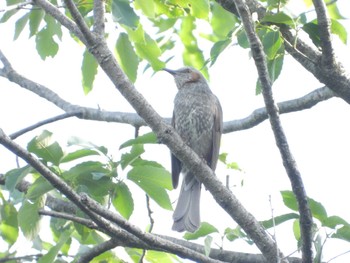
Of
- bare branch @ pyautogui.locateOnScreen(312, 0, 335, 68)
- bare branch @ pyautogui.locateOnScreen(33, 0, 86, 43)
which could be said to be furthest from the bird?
bare branch @ pyautogui.locateOnScreen(33, 0, 86, 43)

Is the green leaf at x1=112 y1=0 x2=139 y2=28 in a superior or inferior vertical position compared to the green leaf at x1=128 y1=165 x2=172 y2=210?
superior

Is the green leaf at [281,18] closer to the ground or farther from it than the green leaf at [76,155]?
farther from it

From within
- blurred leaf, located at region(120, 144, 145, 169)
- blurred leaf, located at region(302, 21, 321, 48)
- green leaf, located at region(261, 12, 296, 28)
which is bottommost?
blurred leaf, located at region(120, 144, 145, 169)

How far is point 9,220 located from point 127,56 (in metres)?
1.17

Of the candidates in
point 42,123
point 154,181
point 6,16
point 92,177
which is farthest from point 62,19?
point 42,123

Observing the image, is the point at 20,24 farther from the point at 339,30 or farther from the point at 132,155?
the point at 339,30

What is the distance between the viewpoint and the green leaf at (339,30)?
12.6 ft

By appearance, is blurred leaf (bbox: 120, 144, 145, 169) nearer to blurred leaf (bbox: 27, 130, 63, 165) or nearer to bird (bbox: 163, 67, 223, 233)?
blurred leaf (bbox: 27, 130, 63, 165)

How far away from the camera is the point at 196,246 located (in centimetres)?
426

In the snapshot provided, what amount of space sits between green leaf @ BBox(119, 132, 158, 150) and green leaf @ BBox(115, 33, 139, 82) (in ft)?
2.16

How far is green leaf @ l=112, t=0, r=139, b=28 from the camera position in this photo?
3.44m

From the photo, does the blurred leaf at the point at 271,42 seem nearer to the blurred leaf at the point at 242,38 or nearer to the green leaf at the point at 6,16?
the blurred leaf at the point at 242,38

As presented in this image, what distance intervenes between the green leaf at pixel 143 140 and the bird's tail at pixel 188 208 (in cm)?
156

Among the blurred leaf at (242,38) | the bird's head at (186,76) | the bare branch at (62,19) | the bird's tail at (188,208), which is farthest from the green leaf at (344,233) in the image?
the bird's head at (186,76)
